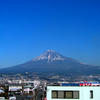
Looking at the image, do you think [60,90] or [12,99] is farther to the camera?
[12,99]

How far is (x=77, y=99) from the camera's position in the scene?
26.3 metres

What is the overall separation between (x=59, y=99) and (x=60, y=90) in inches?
33.5

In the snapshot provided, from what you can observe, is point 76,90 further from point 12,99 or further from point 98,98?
point 12,99

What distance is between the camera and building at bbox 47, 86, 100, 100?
1007 inches

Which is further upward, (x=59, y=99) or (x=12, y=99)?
(x=59, y=99)

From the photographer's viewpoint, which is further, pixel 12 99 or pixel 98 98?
pixel 12 99

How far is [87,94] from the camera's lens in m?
25.7

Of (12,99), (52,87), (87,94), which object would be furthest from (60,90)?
(12,99)

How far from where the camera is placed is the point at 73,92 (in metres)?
26.4

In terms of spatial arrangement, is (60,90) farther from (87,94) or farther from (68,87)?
(87,94)

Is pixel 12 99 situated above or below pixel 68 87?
below

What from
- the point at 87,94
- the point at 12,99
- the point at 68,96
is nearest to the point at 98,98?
the point at 87,94

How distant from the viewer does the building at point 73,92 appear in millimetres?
25578

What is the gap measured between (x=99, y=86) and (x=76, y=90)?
2025 millimetres
